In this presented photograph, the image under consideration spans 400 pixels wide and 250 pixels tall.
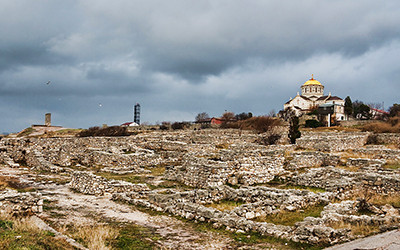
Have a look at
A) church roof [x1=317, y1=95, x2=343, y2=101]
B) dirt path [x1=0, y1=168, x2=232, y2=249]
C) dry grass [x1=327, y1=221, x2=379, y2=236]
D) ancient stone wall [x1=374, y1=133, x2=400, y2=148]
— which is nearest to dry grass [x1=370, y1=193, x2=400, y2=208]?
dry grass [x1=327, y1=221, x2=379, y2=236]

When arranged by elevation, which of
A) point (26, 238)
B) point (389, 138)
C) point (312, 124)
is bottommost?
point (26, 238)

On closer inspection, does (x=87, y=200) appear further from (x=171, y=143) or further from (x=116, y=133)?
(x=116, y=133)

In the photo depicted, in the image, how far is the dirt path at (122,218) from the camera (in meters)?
8.80

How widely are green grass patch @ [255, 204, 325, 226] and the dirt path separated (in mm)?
2331

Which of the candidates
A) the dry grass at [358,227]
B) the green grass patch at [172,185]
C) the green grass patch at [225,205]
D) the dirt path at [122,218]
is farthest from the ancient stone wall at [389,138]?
the dirt path at [122,218]

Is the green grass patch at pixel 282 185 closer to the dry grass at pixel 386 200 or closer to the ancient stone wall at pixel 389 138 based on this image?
the dry grass at pixel 386 200

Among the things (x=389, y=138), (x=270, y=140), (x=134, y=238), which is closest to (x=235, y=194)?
(x=134, y=238)

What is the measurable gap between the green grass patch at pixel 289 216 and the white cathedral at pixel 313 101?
8189 cm

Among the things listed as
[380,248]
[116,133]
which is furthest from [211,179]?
[116,133]

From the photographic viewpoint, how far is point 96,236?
27.1 feet

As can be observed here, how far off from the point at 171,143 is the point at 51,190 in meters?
16.2

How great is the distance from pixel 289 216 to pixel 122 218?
19.4 ft

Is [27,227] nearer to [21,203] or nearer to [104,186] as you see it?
[21,203]

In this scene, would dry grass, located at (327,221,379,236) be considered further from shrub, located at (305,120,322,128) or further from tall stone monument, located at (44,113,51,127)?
shrub, located at (305,120,322,128)
